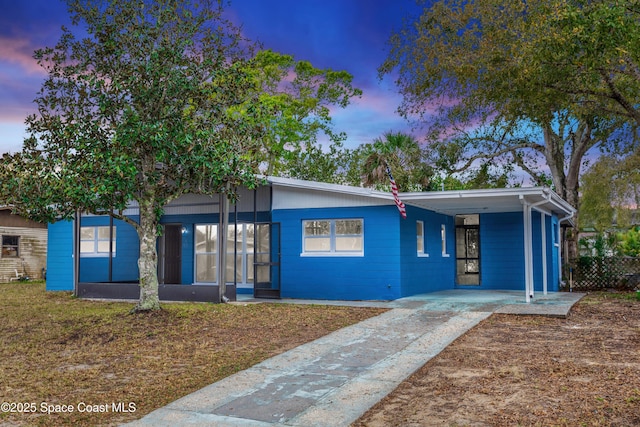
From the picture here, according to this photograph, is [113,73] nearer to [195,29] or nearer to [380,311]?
[195,29]

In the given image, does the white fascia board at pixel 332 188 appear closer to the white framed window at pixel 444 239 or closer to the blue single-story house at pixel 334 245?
the blue single-story house at pixel 334 245

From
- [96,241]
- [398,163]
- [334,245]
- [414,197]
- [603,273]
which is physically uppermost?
[398,163]

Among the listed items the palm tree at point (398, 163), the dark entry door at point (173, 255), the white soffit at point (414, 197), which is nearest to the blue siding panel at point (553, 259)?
the white soffit at point (414, 197)

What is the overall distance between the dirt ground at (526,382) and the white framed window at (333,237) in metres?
5.03

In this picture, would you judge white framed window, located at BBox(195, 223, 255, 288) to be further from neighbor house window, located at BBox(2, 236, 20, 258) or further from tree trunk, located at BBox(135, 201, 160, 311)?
neighbor house window, located at BBox(2, 236, 20, 258)

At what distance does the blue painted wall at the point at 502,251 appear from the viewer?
56.8 feet

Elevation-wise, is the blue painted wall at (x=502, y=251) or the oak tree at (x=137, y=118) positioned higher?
the oak tree at (x=137, y=118)

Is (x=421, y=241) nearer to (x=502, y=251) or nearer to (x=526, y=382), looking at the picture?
(x=502, y=251)

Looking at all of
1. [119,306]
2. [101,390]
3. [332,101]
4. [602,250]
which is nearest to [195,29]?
[119,306]

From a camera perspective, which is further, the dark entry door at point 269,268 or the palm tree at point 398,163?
the palm tree at point 398,163

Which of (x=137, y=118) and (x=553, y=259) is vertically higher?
(x=137, y=118)

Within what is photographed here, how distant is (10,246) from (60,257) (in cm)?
680

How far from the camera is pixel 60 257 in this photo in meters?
20.0

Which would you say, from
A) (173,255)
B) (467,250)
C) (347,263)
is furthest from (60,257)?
(467,250)
